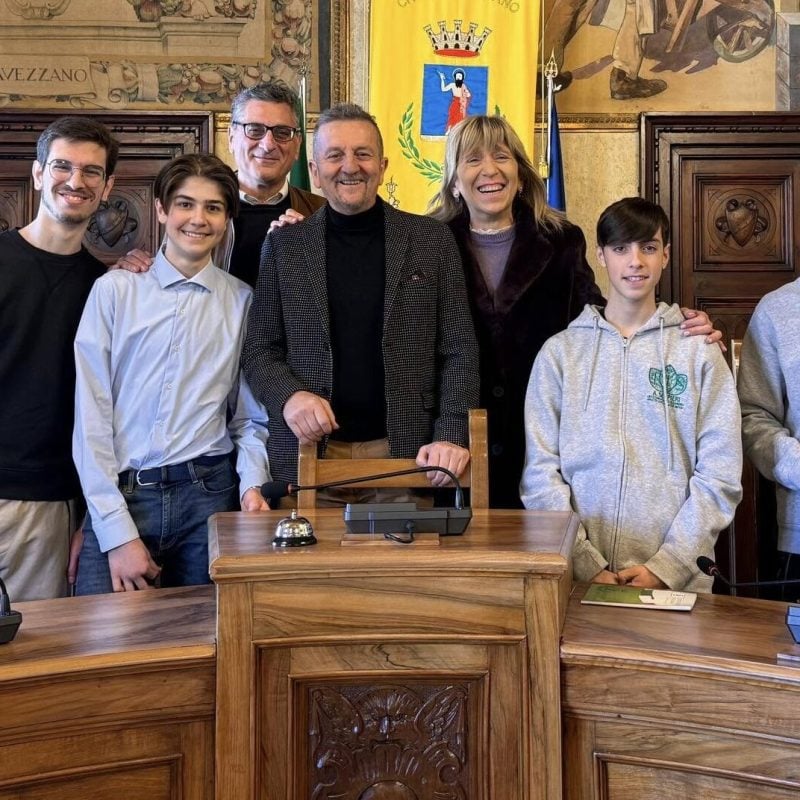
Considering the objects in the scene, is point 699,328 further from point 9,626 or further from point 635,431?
point 9,626

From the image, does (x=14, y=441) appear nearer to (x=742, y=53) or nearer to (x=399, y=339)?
(x=399, y=339)

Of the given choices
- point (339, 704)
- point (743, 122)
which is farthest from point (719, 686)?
point (743, 122)

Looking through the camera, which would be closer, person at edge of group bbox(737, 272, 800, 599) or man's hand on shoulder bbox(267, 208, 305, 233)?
person at edge of group bbox(737, 272, 800, 599)

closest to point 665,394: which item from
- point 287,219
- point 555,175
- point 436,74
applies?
point 287,219

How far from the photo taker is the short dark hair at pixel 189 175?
9.41ft

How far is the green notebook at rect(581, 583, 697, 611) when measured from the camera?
206cm

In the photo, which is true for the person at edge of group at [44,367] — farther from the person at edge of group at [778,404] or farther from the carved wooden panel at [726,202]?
the carved wooden panel at [726,202]

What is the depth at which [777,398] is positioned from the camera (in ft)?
9.61

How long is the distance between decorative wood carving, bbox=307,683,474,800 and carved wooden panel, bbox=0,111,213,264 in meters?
4.21

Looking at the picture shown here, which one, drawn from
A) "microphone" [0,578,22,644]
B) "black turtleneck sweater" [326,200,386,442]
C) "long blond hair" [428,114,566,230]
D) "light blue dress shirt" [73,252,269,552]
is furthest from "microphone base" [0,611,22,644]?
"long blond hair" [428,114,566,230]

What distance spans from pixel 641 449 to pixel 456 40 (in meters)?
3.60

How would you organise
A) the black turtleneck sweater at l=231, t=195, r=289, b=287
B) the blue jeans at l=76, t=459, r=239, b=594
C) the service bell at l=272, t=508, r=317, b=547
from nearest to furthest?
1. the service bell at l=272, t=508, r=317, b=547
2. the blue jeans at l=76, t=459, r=239, b=594
3. the black turtleneck sweater at l=231, t=195, r=289, b=287

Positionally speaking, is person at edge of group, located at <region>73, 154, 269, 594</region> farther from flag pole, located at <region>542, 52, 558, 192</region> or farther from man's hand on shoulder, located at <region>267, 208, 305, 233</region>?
flag pole, located at <region>542, 52, 558, 192</region>

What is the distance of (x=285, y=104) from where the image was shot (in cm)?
342
